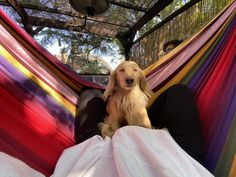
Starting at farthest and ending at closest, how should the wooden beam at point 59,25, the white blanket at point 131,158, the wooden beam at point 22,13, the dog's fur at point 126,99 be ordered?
the wooden beam at point 59,25, the wooden beam at point 22,13, the dog's fur at point 126,99, the white blanket at point 131,158

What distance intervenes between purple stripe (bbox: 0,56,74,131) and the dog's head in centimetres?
30

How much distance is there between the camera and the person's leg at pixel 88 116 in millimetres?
1750

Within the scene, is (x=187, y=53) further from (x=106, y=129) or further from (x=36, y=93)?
(x=36, y=93)

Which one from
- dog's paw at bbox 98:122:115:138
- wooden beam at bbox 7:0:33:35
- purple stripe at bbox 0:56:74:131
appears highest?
wooden beam at bbox 7:0:33:35

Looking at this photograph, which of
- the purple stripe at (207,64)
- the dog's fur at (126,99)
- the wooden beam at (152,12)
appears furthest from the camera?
the wooden beam at (152,12)

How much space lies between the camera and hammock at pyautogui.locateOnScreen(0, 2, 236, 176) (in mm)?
1344

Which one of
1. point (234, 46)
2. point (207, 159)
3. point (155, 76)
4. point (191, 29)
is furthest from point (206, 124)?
point (191, 29)

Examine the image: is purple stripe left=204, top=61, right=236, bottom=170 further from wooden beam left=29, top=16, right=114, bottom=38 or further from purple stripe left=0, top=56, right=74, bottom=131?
wooden beam left=29, top=16, right=114, bottom=38

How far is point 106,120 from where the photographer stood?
6.05ft

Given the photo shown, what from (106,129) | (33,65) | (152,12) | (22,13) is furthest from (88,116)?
(22,13)

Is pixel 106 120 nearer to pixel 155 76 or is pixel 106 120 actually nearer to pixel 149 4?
pixel 155 76

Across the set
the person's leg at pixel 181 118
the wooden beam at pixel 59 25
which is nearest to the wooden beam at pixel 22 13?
the wooden beam at pixel 59 25

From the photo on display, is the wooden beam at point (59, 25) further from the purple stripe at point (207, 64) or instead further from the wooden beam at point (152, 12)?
the purple stripe at point (207, 64)

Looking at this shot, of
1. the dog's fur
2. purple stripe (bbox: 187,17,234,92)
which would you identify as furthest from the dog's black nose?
purple stripe (bbox: 187,17,234,92)
